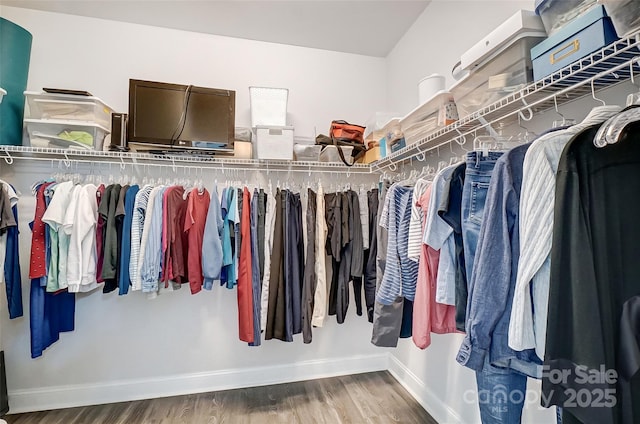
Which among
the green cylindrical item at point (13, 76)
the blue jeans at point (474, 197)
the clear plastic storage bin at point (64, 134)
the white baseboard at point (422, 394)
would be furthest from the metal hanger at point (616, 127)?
the green cylindrical item at point (13, 76)

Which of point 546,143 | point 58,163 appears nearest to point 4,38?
point 58,163

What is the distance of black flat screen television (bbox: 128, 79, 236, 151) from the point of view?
6.13 feet

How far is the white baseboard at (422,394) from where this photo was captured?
5.85 ft

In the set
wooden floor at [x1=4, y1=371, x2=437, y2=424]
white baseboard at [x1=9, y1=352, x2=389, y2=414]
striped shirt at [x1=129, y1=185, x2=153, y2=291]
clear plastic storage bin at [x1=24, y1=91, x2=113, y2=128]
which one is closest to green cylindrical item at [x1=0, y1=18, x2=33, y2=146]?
clear plastic storage bin at [x1=24, y1=91, x2=113, y2=128]

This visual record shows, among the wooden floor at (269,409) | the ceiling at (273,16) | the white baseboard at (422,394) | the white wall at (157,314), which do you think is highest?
the ceiling at (273,16)

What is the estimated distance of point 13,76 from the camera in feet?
6.19

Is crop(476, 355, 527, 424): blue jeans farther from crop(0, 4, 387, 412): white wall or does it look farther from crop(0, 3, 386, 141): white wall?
crop(0, 3, 386, 141): white wall

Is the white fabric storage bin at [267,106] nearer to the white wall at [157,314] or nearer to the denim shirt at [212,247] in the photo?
the white wall at [157,314]

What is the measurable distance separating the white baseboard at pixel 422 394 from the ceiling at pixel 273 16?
109 inches

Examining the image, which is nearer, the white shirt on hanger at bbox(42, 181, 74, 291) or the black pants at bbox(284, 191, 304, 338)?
the white shirt on hanger at bbox(42, 181, 74, 291)

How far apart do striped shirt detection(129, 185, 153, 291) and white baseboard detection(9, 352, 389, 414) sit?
0.96 metres

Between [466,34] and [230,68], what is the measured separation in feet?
5.94

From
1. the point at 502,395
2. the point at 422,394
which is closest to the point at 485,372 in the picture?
the point at 502,395

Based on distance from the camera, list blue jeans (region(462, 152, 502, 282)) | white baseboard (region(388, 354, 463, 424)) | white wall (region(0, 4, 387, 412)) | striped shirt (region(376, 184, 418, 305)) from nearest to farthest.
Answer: blue jeans (region(462, 152, 502, 282)), striped shirt (region(376, 184, 418, 305)), white baseboard (region(388, 354, 463, 424)), white wall (region(0, 4, 387, 412))
